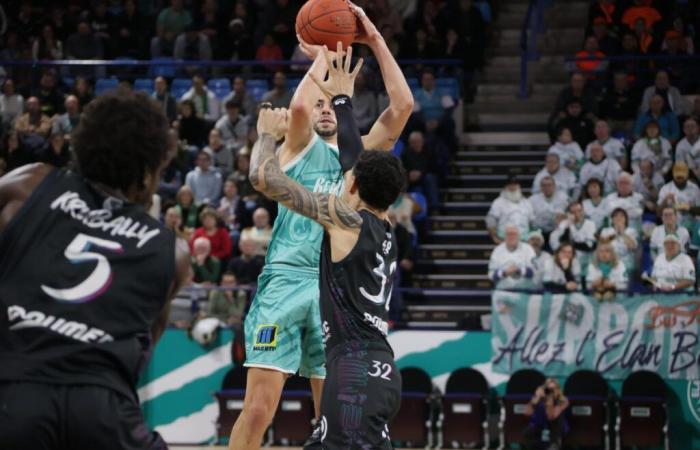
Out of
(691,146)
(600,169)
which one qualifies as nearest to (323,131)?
(600,169)

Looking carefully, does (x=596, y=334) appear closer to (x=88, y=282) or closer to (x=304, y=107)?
(x=304, y=107)

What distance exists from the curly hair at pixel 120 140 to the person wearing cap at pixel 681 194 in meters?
11.9

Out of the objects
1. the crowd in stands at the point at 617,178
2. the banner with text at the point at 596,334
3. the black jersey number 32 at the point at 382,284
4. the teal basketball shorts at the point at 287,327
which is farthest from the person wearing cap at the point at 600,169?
the black jersey number 32 at the point at 382,284

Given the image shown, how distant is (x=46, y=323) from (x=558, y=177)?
13.2 meters

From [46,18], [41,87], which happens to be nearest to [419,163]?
[41,87]

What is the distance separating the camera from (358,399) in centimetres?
593

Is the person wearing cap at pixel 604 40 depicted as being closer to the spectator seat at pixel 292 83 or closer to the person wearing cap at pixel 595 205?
the person wearing cap at pixel 595 205

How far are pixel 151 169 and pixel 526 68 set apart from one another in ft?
53.0

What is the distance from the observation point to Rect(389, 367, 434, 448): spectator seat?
558 inches

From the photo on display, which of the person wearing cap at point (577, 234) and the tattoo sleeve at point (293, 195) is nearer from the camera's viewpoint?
the tattoo sleeve at point (293, 195)

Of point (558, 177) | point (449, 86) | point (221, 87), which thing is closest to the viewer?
point (558, 177)

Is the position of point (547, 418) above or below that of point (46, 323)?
below

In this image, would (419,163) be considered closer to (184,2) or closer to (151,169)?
(184,2)

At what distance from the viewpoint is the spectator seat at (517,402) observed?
14.1 meters
